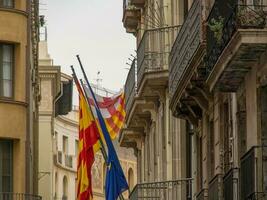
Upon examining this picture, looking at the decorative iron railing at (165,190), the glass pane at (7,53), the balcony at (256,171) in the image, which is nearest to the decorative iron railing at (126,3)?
the glass pane at (7,53)

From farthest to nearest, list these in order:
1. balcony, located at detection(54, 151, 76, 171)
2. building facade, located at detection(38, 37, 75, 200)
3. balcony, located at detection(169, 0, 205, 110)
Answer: balcony, located at detection(54, 151, 76, 171), building facade, located at detection(38, 37, 75, 200), balcony, located at detection(169, 0, 205, 110)

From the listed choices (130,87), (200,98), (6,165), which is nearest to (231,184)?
(200,98)

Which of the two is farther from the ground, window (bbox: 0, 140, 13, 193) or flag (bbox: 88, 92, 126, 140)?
flag (bbox: 88, 92, 126, 140)

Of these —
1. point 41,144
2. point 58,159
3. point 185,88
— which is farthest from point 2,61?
point 58,159

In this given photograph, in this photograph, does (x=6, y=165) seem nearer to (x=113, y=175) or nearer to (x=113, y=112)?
(x=113, y=175)

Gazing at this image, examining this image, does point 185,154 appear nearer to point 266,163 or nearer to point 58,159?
point 266,163

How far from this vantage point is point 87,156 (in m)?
50.2

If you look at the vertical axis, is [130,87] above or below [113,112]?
above

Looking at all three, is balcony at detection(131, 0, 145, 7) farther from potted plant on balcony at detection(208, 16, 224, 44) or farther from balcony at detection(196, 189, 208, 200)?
potted plant on balcony at detection(208, 16, 224, 44)

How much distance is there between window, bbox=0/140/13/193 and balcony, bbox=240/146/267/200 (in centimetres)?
2235

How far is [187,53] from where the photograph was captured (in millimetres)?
36781

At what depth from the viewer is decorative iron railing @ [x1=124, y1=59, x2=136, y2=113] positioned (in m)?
49.9

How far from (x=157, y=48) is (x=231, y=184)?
12.9 metres

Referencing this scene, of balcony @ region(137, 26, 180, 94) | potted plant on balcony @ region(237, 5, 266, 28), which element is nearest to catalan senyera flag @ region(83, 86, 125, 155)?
balcony @ region(137, 26, 180, 94)
